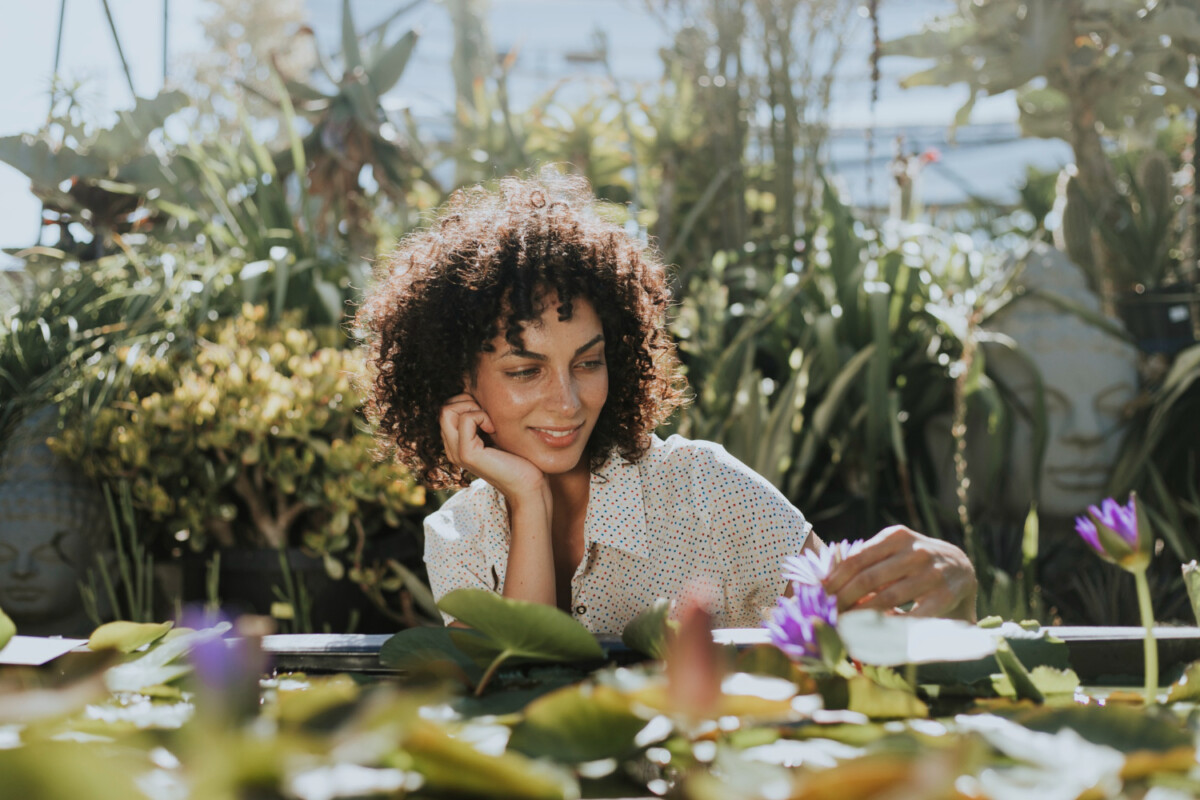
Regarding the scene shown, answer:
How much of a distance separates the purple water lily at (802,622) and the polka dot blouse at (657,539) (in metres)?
0.93

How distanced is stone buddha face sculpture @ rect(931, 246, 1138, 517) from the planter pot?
138mm

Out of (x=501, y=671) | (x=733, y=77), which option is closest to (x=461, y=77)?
(x=733, y=77)

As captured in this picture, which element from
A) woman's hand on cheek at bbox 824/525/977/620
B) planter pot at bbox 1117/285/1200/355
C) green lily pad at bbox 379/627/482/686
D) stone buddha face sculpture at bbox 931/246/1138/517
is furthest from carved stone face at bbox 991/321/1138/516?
green lily pad at bbox 379/627/482/686

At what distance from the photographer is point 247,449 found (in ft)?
7.70

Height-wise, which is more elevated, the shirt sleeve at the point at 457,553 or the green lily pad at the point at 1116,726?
the green lily pad at the point at 1116,726

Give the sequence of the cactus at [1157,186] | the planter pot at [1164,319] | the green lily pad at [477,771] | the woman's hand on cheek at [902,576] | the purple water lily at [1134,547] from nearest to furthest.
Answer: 1. the green lily pad at [477,771]
2. the purple water lily at [1134,547]
3. the woman's hand on cheek at [902,576]
4. the planter pot at [1164,319]
5. the cactus at [1157,186]

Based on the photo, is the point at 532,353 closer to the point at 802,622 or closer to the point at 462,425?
the point at 462,425

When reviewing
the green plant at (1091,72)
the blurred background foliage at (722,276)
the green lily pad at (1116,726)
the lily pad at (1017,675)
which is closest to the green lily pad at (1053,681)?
the lily pad at (1017,675)

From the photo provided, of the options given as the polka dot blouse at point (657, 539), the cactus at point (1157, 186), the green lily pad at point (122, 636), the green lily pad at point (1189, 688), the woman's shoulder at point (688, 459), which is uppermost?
the cactus at point (1157, 186)

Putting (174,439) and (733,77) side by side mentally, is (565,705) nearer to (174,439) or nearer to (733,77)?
(174,439)

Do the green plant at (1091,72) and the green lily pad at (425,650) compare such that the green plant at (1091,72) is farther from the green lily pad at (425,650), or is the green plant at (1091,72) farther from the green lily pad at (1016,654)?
the green lily pad at (425,650)

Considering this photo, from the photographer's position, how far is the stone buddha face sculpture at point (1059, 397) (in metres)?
2.85

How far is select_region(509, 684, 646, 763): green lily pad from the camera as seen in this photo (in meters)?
0.42

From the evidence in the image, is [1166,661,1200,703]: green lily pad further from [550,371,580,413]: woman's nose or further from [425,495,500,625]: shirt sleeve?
[425,495,500,625]: shirt sleeve
